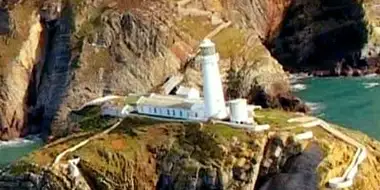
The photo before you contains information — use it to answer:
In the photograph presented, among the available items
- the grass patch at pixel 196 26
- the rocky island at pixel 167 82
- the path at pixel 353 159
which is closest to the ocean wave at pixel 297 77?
the rocky island at pixel 167 82

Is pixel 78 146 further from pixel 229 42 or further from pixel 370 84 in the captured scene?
pixel 370 84

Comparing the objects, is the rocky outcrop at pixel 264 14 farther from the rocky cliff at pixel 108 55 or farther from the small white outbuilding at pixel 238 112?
the small white outbuilding at pixel 238 112

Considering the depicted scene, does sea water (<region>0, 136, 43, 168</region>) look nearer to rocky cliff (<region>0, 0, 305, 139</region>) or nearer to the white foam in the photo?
rocky cliff (<region>0, 0, 305, 139</region>)

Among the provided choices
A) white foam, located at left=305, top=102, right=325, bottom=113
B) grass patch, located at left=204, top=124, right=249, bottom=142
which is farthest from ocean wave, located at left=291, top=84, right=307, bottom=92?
grass patch, located at left=204, top=124, right=249, bottom=142

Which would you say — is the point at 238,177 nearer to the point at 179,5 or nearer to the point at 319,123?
the point at 319,123

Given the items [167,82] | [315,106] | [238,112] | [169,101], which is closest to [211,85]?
[238,112]

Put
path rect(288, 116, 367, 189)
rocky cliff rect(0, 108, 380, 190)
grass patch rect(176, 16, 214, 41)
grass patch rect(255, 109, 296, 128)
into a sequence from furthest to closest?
→ grass patch rect(176, 16, 214, 41) < grass patch rect(255, 109, 296, 128) < rocky cliff rect(0, 108, 380, 190) < path rect(288, 116, 367, 189)

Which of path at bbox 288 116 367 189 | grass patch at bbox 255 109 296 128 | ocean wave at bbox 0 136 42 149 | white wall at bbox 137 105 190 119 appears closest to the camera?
path at bbox 288 116 367 189

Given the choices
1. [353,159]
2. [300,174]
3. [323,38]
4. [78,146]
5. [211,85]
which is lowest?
[300,174]
